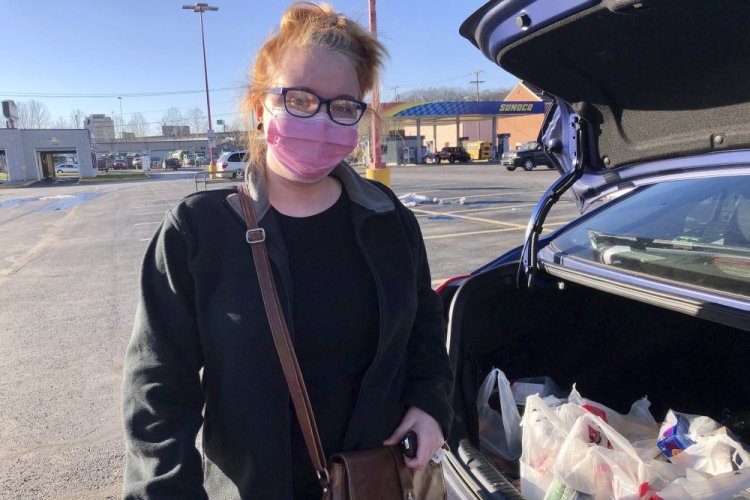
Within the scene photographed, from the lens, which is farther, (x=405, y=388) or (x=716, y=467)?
(x=716, y=467)

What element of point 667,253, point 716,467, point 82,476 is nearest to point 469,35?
point 667,253

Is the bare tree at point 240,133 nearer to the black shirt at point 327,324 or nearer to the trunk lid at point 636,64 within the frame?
the black shirt at point 327,324

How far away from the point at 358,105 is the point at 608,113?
1212 millimetres

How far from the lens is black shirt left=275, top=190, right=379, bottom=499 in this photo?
4.41ft

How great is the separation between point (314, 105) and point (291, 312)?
0.55 m

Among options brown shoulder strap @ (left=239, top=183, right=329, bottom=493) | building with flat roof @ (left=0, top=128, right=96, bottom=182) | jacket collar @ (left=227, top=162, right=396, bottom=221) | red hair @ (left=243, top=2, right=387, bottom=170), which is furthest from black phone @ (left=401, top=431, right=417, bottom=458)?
building with flat roof @ (left=0, top=128, right=96, bottom=182)

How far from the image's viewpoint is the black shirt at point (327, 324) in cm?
134

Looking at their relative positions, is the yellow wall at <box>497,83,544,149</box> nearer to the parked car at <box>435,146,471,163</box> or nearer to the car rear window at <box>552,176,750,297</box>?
the parked car at <box>435,146,471,163</box>

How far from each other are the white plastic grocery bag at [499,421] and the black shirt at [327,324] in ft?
3.38

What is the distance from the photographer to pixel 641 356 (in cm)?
277

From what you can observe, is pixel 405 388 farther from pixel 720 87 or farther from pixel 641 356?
pixel 641 356

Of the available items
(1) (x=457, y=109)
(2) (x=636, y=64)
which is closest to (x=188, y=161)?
(1) (x=457, y=109)

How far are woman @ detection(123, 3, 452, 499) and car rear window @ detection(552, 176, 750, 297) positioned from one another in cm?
101

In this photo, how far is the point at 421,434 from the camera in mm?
1460
